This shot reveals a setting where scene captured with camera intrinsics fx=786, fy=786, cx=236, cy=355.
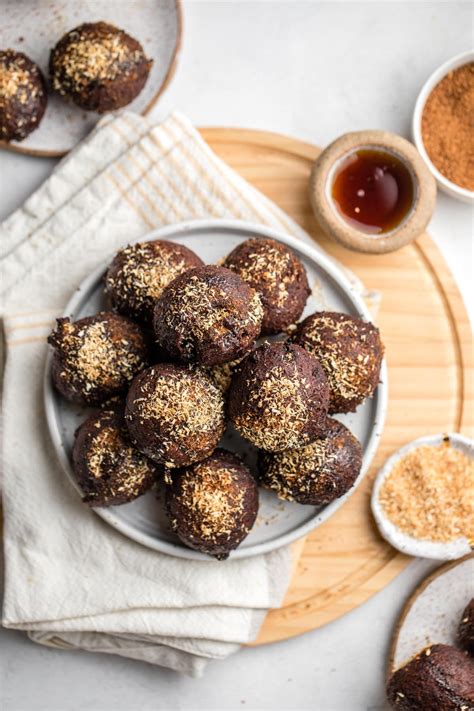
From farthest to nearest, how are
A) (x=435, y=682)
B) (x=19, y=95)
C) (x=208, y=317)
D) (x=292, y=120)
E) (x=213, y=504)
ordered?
(x=292, y=120) → (x=19, y=95) → (x=435, y=682) → (x=213, y=504) → (x=208, y=317)

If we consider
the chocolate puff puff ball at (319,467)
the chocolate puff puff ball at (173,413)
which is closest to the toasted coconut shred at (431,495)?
the chocolate puff puff ball at (319,467)

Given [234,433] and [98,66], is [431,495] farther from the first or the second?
[98,66]

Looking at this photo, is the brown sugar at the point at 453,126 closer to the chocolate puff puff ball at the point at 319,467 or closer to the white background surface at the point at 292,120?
the white background surface at the point at 292,120

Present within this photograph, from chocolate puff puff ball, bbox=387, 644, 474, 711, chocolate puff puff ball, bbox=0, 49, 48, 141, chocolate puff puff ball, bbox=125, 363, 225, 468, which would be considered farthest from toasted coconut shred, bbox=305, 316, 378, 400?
chocolate puff puff ball, bbox=0, 49, 48, 141

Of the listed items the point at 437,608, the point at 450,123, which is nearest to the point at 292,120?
the point at 450,123

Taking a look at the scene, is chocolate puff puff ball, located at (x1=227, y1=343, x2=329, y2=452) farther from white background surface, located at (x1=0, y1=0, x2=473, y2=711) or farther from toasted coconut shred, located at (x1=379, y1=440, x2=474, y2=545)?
white background surface, located at (x1=0, y1=0, x2=473, y2=711)
